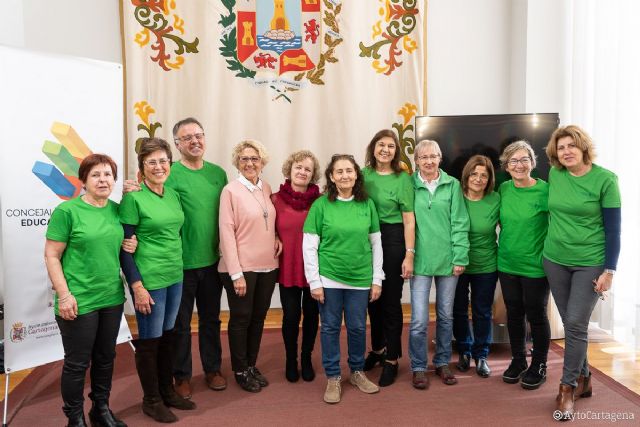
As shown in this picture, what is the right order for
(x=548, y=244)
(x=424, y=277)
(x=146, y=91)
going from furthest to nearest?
(x=146, y=91)
(x=424, y=277)
(x=548, y=244)

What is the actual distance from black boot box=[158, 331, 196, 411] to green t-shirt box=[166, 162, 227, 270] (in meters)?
0.37

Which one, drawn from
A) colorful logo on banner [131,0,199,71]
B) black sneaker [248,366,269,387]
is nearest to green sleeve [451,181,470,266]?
black sneaker [248,366,269,387]

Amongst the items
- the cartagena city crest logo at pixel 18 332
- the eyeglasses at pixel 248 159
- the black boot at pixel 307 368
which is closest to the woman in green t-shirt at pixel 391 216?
the black boot at pixel 307 368

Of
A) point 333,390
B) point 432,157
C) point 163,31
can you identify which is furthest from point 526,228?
point 163,31

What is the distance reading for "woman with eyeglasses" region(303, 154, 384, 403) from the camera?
2488mm

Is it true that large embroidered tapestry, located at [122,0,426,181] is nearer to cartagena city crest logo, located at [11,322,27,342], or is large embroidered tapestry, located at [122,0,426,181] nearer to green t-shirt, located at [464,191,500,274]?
green t-shirt, located at [464,191,500,274]

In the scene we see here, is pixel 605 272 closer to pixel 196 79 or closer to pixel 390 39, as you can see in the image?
pixel 390 39

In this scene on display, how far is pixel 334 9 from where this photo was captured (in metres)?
3.99

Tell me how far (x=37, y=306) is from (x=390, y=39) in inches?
121

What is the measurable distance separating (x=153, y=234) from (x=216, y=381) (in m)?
0.97

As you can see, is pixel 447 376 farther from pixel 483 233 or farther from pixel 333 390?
pixel 483 233

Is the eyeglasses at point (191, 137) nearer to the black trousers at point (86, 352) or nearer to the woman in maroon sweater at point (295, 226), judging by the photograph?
the woman in maroon sweater at point (295, 226)

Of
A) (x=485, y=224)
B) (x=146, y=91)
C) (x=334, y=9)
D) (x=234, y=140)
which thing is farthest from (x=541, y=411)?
(x=146, y=91)

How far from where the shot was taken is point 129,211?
2.13 meters
